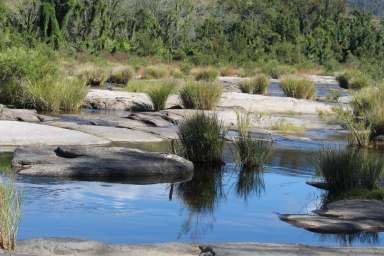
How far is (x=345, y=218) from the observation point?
8.92m

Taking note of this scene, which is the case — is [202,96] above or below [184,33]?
above

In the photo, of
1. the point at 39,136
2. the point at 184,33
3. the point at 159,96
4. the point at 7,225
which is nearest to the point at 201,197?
the point at 7,225

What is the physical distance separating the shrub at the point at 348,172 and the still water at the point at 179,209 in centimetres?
30

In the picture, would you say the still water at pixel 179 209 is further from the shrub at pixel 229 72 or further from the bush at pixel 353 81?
the shrub at pixel 229 72

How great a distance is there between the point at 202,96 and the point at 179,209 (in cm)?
1353

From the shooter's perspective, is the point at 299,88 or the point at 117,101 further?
the point at 299,88

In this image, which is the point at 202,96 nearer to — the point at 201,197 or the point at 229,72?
the point at 201,197

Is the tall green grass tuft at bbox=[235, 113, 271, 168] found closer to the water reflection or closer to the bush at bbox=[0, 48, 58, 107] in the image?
the water reflection

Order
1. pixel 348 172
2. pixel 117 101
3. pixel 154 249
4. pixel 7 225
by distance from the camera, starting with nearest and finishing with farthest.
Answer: pixel 7 225, pixel 154 249, pixel 348 172, pixel 117 101

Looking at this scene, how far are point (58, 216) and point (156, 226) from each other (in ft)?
3.63

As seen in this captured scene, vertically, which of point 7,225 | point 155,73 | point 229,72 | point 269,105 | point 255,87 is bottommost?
point 229,72

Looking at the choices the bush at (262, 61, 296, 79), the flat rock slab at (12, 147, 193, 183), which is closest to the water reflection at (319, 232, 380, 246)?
the flat rock slab at (12, 147, 193, 183)

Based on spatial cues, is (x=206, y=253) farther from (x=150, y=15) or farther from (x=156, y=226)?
(x=150, y=15)

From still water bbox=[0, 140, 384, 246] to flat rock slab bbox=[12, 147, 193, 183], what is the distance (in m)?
0.35
